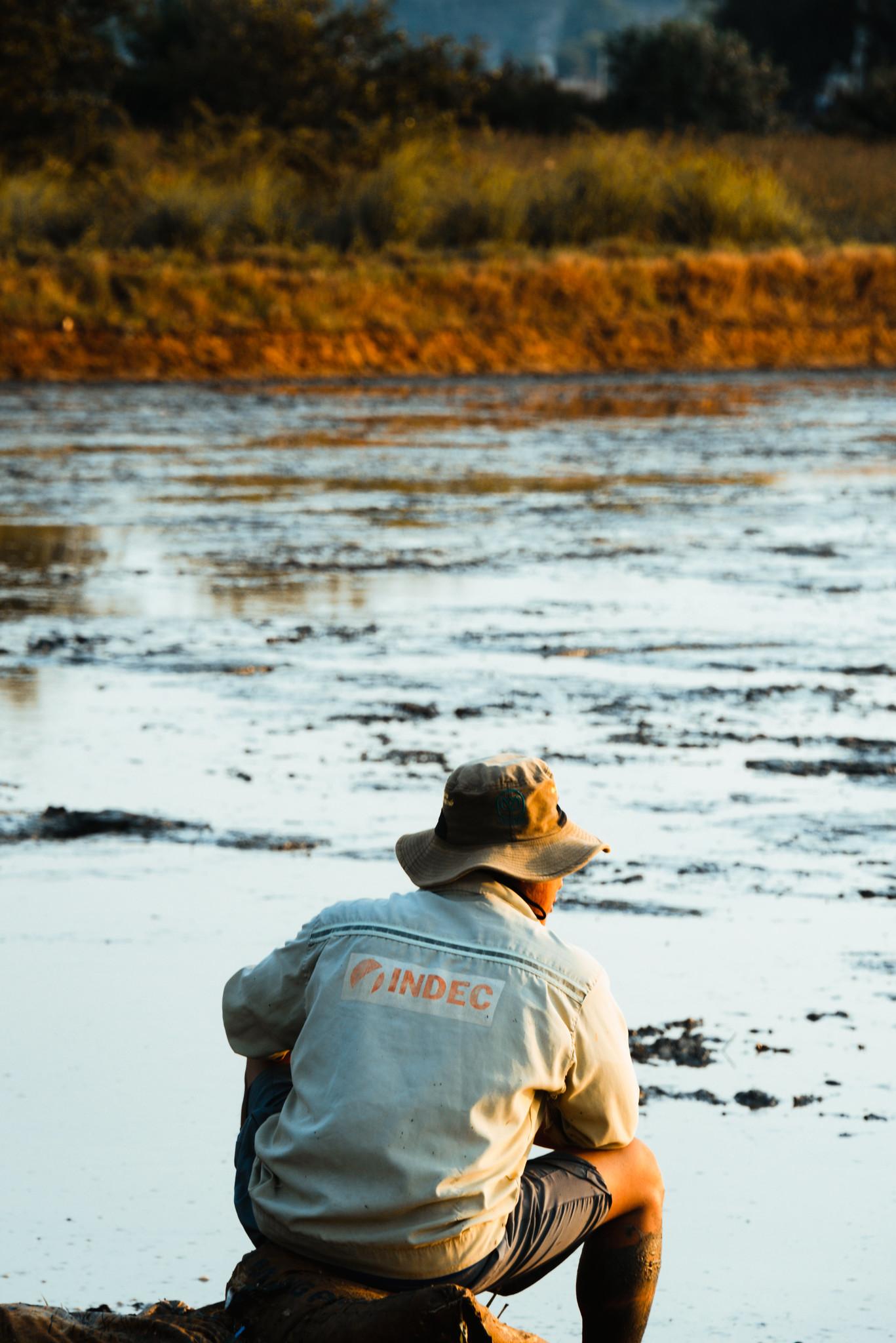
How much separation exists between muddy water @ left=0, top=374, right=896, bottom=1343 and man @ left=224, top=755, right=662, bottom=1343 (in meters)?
0.36

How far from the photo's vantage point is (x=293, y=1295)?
10.2 ft

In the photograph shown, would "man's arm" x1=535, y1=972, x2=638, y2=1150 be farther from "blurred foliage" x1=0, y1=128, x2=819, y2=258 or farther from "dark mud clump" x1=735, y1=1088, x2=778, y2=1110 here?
"blurred foliage" x1=0, y1=128, x2=819, y2=258

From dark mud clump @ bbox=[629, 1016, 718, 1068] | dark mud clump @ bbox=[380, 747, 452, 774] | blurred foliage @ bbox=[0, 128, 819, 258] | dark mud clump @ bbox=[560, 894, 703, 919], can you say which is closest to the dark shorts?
dark mud clump @ bbox=[629, 1016, 718, 1068]

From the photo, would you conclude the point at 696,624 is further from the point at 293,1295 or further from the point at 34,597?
the point at 293,1295

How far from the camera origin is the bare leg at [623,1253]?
344cm

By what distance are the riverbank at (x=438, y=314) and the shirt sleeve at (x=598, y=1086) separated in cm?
2404

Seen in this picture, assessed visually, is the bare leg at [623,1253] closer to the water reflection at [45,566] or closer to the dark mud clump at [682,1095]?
the dark mud clump at [682,1095]

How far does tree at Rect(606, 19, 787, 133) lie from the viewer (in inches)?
1925

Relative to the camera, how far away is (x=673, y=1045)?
4816mm

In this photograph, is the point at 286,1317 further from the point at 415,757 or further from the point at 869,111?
the point at 869,111

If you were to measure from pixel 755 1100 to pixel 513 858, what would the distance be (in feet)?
4.70

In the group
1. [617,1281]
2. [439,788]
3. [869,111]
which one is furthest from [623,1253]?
[869,111]

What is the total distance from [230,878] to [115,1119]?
72.0 inches

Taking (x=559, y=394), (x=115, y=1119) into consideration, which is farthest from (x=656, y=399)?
(x=115, y=1119)
